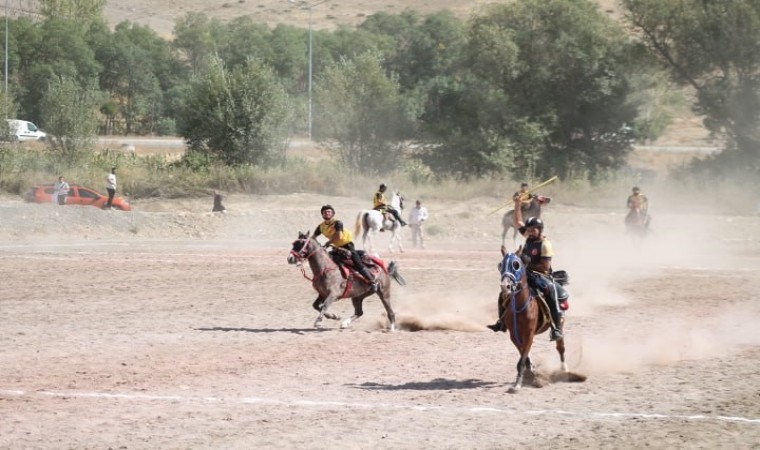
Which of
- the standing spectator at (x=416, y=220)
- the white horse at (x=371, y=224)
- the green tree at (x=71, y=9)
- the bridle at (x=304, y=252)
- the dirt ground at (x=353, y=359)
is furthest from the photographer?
the green tree at (x=71, y=9)

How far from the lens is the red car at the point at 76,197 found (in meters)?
54.1

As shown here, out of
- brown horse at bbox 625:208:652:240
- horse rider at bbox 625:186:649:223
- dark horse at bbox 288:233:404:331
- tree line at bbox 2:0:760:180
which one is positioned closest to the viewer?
dark horse at bbox 288:233:404:331

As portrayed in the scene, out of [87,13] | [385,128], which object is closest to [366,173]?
Answer: [385,128]

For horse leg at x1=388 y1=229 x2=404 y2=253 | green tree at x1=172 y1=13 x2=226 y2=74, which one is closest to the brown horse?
horse leg at x1=388 y1=229 x2=404 y2=253

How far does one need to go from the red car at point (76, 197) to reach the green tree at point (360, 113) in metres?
15.4

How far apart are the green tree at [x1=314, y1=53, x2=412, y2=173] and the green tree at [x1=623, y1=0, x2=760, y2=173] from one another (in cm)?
1405

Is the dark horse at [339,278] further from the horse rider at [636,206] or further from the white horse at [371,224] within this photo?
the horse rider at [636,206]

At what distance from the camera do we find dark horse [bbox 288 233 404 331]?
21.2 metres

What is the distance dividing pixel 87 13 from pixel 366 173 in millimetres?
70972

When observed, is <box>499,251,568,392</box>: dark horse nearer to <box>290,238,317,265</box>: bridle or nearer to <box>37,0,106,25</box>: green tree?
<box>290,238,317,265</box>: bridle

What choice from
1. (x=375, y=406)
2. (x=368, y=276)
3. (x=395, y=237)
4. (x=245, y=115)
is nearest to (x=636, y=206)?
(x=395, y=237)

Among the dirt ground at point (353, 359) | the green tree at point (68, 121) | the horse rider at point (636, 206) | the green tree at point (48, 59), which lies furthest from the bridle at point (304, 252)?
the green tree at point (48, 59)

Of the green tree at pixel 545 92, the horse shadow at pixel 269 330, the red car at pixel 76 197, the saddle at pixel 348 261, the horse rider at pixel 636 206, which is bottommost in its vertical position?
the red car at pixel 76 197

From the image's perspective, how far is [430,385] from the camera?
16.4 meters
